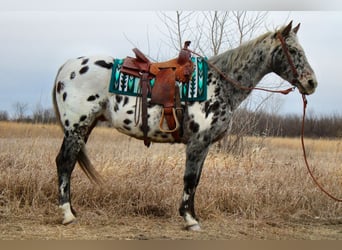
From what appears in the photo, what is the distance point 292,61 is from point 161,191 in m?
2.01

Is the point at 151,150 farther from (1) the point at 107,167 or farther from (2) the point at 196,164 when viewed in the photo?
(2) the point at 196,164

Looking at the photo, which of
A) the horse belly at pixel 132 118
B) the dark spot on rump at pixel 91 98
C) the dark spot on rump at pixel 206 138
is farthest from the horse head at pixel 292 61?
the dark spot on rump at pixel 91 98

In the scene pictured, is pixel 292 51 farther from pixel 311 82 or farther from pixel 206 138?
pixel 206 138

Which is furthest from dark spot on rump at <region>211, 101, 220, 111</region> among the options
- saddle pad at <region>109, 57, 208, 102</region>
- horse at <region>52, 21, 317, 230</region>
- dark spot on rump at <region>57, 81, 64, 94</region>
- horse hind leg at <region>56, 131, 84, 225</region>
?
dark spot on rump at <region>57, 81, 64, 94</region>

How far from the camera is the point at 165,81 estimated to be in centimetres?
399

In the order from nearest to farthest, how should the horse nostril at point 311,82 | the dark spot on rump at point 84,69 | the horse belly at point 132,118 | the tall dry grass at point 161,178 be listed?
the horse nostril at point 311,82 < the horse belly at point 132,118 < the dark spot on rump at point 84,69 < the tall dry grass at point 161,178

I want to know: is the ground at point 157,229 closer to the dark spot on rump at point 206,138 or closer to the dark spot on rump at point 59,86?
the dark spot on rump at point 206,138

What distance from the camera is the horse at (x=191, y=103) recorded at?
3957 millimetres

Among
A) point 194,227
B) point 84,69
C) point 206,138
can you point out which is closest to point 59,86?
point 84,69

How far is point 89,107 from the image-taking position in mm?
4105

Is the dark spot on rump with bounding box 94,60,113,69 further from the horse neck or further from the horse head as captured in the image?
the horse head

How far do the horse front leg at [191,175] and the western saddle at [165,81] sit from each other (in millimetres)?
216

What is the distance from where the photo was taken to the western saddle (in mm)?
3955

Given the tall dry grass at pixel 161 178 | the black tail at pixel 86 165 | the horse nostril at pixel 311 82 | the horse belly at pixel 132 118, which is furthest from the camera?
the tall dry grass at pixel 161 178
